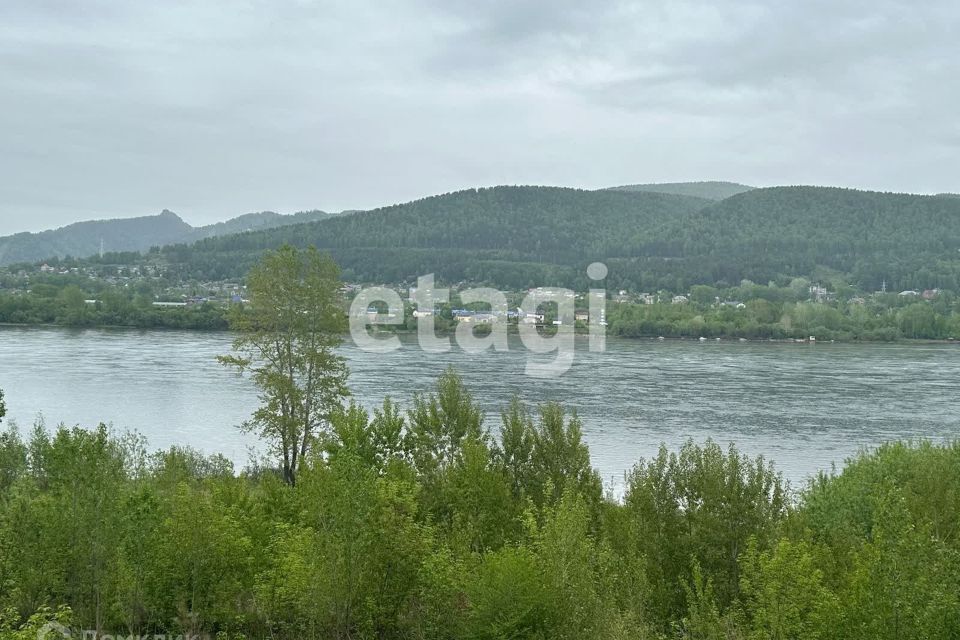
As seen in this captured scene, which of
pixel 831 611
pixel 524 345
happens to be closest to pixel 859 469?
pixel 831 611

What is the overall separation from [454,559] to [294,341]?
10184 mm

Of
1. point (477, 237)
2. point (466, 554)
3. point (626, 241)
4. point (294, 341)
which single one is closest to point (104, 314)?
point (294, 341)

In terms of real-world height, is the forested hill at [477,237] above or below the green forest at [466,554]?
above

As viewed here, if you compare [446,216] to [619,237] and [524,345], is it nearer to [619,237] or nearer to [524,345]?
[619,237]

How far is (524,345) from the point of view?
68.6 metres

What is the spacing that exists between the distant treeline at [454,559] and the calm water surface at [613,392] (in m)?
12.4

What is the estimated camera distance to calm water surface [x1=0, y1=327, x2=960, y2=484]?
33344 millimetres

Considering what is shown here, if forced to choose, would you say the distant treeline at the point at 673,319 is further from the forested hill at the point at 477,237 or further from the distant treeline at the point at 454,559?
the distant treeline at the point at 454,559

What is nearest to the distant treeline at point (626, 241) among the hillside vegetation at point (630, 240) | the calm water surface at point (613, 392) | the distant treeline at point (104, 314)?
the hillside vegetation at point (630, 240)

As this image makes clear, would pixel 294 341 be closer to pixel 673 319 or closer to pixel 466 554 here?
pixel 466 554

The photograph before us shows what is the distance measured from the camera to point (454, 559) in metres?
12.7

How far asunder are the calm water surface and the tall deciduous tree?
9681mm

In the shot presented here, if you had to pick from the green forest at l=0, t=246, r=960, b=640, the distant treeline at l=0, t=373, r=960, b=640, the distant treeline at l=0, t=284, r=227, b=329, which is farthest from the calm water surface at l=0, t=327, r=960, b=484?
the distant treeline at l=0, t=373, r=960, b=640

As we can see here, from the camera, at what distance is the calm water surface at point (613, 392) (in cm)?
3334
